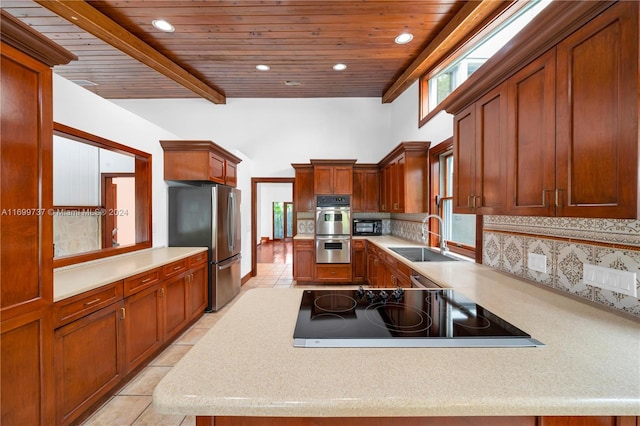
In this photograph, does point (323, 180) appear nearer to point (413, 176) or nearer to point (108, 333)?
point (413, 176)

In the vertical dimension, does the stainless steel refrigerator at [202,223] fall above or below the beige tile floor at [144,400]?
above

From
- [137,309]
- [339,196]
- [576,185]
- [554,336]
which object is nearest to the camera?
[554,336]

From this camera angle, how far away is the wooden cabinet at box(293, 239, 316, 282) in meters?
4.76

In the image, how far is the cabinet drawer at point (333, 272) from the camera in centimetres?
466

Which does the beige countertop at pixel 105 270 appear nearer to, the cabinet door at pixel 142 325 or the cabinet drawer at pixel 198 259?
the cabinet drawer at pixel 198 259

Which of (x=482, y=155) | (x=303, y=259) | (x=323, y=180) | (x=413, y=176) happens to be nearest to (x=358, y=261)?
(x=303, y=259)

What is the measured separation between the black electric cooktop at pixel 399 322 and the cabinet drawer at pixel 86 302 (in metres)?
1.46

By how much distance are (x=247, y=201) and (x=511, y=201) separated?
445 cm

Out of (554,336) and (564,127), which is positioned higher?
(564,127)

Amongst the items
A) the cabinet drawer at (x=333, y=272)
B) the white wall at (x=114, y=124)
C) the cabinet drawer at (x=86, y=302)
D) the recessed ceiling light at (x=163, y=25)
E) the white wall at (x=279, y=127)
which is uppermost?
the recessed ceiling light at (x=163, y=25)

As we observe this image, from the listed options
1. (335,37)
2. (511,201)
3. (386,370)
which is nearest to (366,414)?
(386,370)

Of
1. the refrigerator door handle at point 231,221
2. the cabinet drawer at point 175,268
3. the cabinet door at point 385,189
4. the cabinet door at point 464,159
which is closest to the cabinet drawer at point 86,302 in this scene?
the cabinet drawer at point 175,268

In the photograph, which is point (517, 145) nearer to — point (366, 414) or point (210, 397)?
point (366, 414)

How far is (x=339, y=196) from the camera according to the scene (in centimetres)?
471
